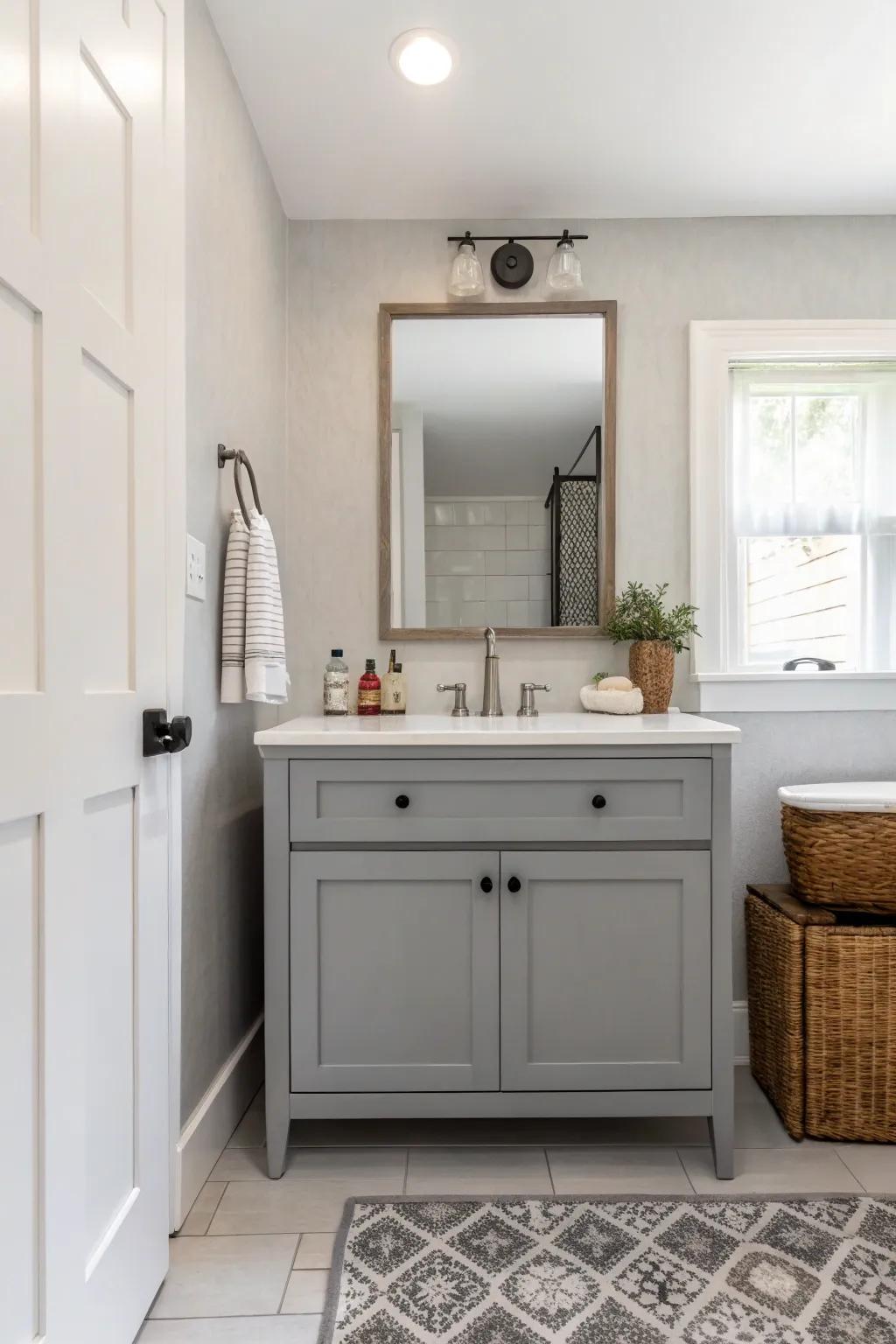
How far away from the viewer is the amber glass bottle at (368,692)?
8.14 feet

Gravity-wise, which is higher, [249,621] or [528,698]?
[249,621]

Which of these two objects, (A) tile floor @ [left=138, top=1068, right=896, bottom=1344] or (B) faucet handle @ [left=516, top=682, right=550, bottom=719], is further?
(B) faucet handle @ [left=516, top=682, right=550, bottom=719]

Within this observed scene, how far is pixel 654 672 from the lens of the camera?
2.46 metres

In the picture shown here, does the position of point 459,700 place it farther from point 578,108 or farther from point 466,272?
point 578,108

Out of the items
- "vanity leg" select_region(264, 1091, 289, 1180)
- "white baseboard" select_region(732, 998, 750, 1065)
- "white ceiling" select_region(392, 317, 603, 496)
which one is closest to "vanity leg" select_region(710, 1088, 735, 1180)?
"white baseboard" select_region(732, 998, 750, 1065)

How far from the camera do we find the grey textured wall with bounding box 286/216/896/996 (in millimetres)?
2566

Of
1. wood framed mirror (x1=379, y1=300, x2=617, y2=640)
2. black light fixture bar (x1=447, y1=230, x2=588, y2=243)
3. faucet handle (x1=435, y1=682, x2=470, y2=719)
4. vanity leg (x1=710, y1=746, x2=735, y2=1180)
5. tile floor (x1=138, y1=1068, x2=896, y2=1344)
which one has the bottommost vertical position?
tile floor (x1=138, y1=1068, x2=896, y2=1344)

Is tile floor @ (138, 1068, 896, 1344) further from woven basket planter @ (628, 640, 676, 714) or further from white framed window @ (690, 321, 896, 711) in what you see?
white framed window @ (690, 321, 896, 711)

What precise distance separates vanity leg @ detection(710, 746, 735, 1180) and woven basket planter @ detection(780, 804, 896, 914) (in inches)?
14.9

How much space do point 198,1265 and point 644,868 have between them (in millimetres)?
1090

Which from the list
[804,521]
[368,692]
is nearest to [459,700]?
[368,692]

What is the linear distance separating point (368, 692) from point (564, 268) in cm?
128

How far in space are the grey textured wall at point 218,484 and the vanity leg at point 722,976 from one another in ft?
3.47

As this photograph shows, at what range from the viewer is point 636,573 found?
2.58 meters
